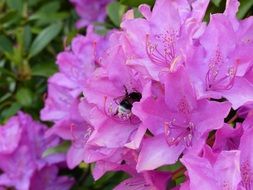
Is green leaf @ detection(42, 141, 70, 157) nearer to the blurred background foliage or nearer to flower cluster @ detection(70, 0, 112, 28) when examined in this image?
the blurred background foliage

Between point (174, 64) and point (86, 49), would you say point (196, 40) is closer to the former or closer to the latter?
point (174, 64)

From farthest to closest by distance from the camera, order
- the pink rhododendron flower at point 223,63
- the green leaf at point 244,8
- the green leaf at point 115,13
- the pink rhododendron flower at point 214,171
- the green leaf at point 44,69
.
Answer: the green leaf at point 44,69
the green leaf at point 115,13
the green leaf at point 244,8
the pink rhododendron flower at point 223,63
the pink rhododendron flower at point 214,171

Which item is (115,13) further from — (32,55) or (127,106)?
(127,106)

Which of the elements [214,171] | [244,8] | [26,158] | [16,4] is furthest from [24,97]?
[214,171]

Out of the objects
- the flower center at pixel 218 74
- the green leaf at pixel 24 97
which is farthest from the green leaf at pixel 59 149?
the flower center at pixel 218 74

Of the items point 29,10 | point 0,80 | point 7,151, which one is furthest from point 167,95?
point 29,10

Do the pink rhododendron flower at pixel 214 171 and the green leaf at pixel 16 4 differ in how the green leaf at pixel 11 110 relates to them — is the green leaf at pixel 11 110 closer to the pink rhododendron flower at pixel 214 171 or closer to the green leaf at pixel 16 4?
the green leaf at pixel 16 4
